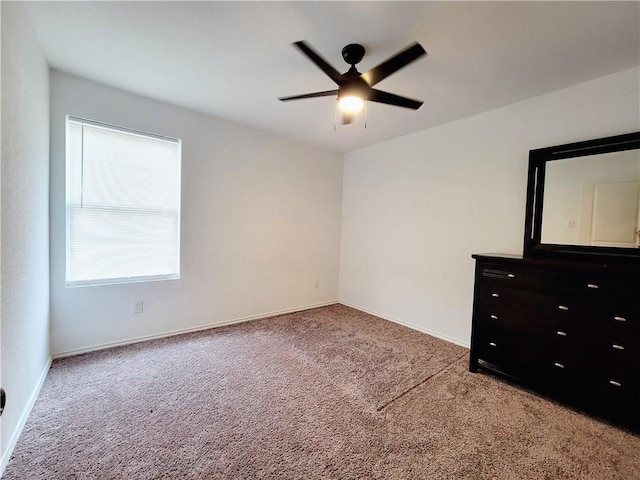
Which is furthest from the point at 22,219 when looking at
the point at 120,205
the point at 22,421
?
the point at 22,421

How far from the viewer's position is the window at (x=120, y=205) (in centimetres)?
243

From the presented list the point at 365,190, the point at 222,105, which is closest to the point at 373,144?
the point at 365,190

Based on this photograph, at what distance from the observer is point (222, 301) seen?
3293 mm

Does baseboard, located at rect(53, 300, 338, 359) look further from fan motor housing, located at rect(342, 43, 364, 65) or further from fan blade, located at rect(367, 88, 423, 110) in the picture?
fan motor housing, located at rect(342, 43, 364, 65)

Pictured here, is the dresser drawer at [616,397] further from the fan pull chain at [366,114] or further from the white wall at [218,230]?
the white wall at [218,230]

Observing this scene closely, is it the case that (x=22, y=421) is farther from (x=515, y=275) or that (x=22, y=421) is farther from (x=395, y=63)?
(x=515, y=275)

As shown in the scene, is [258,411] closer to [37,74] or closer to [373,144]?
[37,74]

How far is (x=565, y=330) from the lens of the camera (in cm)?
189

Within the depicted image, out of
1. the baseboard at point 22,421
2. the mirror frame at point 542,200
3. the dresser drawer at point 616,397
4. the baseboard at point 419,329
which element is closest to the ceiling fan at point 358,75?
the mirror frame at point 542,200

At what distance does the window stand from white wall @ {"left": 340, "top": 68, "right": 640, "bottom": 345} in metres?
2.48

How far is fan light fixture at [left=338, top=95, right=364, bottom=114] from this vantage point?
1795mm

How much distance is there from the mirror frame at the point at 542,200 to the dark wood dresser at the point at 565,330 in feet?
1.07

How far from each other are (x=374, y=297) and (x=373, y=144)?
2.19 m

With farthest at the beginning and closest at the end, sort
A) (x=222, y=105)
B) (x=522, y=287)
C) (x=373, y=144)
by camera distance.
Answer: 1. (x=373, y=144)
2. (x=222, y=105)
3. (x=522, y=287)
